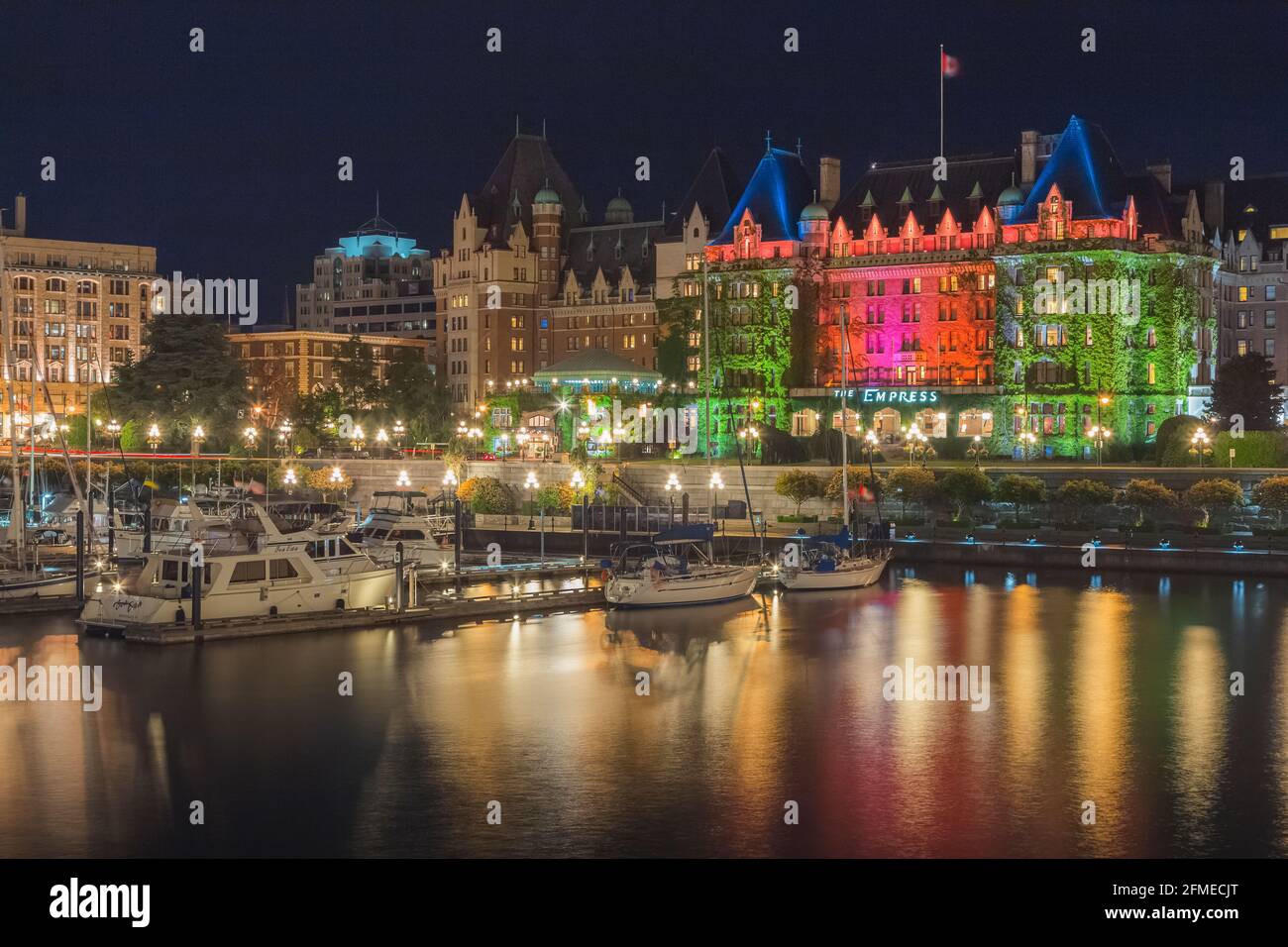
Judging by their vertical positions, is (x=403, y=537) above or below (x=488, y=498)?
below

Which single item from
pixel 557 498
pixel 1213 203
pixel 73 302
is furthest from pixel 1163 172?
pixel 73 302

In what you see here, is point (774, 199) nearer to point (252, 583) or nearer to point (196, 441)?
point (196, 441)

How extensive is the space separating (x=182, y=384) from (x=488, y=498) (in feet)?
136

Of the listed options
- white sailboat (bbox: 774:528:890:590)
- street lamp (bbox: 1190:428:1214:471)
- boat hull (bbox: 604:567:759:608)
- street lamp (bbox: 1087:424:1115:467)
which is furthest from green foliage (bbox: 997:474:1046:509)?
boat hull (bbox: 604:567:759:608)

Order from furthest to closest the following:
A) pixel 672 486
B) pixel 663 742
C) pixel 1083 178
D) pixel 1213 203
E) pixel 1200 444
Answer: pixel 1213 203, pixel 1083 178, pixel 672 486, pixel 1200 444, pixel 663 742

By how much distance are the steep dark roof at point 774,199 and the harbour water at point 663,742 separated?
61.5 meters

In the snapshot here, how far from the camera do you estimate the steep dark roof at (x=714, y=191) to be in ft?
448

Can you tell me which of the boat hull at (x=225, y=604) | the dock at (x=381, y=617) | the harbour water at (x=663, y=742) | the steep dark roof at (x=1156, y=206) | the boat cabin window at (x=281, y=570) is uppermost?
the steep dark roof at (x=1156, y=206)

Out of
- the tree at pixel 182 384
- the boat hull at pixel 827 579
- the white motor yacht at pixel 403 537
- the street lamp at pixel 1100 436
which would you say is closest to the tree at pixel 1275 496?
the boat hull at pixel 827 579

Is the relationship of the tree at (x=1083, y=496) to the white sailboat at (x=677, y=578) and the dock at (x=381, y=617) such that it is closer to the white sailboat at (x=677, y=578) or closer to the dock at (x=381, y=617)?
the white sailboat at (x=677, y=578)

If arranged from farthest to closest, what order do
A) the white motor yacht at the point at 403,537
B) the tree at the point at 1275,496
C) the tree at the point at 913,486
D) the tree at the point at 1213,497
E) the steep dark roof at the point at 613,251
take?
the steep dark roof at the point at 613,251, the tree at the point at 913,486, the tree at the point at 1213,497, the tree at the point at 1275,496, the white motor yacht at the point at 403,537

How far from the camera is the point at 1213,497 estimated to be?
7838cm
